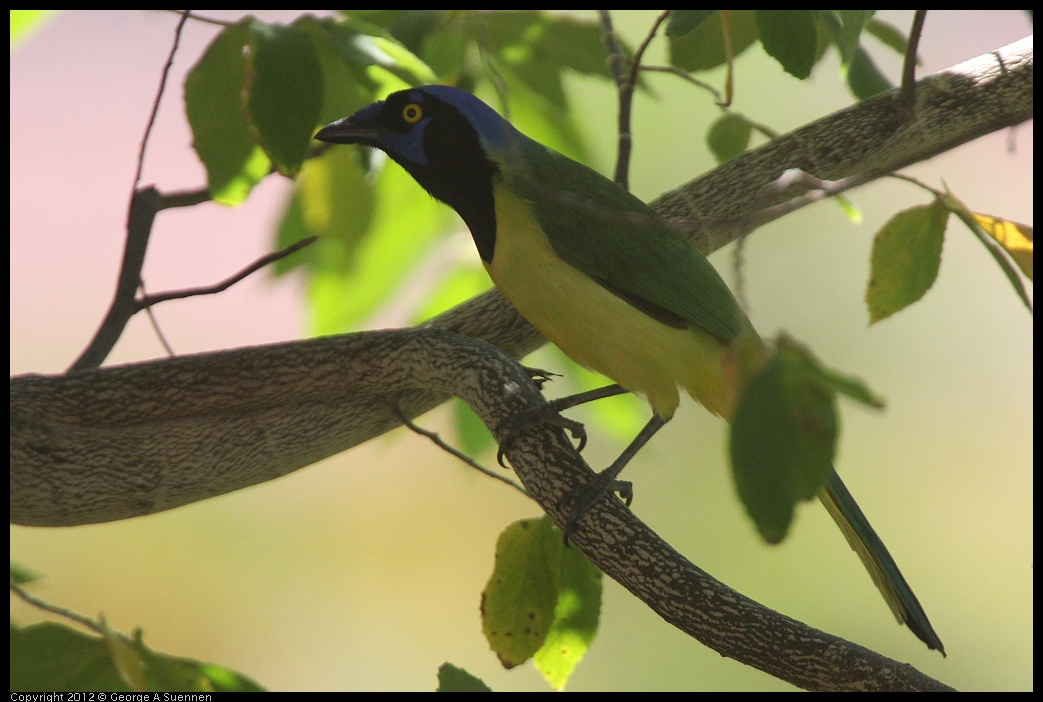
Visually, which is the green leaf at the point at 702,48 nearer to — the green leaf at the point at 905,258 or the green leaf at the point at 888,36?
the green leaf at the point at 888,36

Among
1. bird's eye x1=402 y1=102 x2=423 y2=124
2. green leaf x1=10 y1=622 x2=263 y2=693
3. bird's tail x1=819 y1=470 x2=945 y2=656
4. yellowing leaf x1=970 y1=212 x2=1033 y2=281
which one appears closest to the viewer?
green leaf x1=10 y1=622 x2=263 y2=693

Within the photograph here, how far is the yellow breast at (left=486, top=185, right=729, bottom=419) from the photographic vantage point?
2.23 meters

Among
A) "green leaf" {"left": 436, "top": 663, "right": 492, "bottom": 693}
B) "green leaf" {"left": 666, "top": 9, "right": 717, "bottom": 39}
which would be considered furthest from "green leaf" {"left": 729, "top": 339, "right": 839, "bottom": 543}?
"green leaf" {"left": 666, "top": 9, "right": 717, "bottom": 39}

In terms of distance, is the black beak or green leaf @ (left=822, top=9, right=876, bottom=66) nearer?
green leaf @ (left=822, top=9, right=876, bottom=66)

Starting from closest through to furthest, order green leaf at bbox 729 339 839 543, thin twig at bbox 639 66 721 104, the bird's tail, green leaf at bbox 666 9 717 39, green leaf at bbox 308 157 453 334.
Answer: green leaf at bbox 729 339 839 543, green leaf at bbox 666 9 717 39, the bird's tail, thin twig at bbox 639 66 721 104, green leaf at bbox 308 157 453 334

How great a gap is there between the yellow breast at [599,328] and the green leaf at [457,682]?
41.0 inches

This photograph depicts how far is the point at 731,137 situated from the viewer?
2453 millimetres

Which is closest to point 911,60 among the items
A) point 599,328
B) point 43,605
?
point 599,328

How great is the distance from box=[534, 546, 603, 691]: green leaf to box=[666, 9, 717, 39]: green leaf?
1063mm

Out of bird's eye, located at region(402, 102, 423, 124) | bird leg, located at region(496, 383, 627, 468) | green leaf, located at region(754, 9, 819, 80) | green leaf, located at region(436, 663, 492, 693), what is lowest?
green leaf, located at region(436, 663, 492, 693)

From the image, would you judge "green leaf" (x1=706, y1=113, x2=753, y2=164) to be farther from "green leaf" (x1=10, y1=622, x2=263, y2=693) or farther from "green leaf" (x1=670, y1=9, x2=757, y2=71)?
"green leaf" (x1=10, y1=622, x2=263, y2=693)

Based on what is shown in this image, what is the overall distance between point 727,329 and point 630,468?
2050mm
